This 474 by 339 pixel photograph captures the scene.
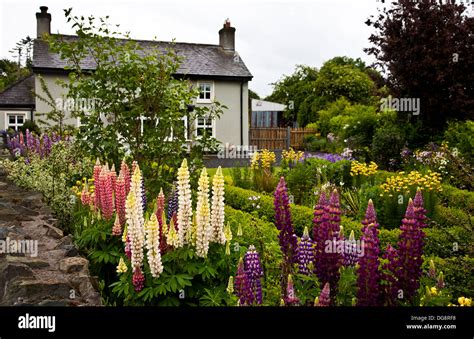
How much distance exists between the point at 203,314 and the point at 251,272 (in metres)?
0.54

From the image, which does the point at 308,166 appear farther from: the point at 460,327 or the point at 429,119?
the point at 460,327

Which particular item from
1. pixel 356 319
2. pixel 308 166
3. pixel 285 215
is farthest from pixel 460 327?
pixel 308 166

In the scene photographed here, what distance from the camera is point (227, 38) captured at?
27953mm

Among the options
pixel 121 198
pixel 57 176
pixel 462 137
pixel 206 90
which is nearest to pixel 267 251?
pixel 121 198

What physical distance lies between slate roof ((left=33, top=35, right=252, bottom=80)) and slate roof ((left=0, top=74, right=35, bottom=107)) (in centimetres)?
313

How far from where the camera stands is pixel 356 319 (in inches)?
116

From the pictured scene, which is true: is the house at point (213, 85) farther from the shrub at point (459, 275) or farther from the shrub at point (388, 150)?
the shrub at point (459, 275)

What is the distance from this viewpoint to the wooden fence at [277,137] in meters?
28.0

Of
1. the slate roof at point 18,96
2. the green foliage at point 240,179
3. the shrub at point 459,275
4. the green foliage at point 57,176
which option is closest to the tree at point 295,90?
the slate roof at point 18,96

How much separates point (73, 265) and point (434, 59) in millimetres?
13918

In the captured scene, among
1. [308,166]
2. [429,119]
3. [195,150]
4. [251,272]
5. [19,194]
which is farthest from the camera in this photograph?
[429,119]

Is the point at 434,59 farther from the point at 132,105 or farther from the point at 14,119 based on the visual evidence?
the point at 14,119

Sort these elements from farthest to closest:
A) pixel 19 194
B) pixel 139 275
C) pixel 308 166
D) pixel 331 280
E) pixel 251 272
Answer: pixel 308 166 → pixel 19 194 → pixel 139 275 → pixel 251 272 → pixel 331 280

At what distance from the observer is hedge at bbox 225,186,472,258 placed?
17.9 feet
